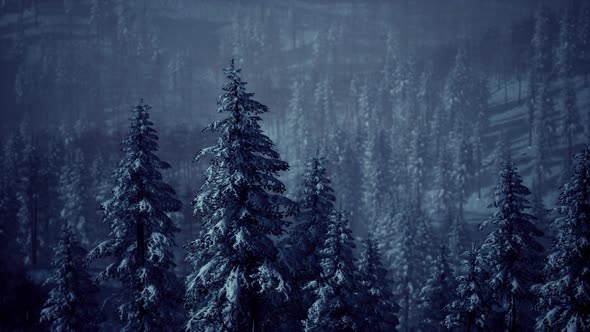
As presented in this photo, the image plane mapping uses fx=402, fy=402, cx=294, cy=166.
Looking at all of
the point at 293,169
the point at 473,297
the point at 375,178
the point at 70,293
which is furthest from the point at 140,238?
the point at 293,169

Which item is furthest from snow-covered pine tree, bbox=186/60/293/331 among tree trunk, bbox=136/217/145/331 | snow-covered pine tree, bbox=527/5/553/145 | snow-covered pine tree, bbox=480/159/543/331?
snow-covered pine tree, bbox=527/5/553/145

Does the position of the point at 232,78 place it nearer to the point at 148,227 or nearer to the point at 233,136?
the point at 233,136

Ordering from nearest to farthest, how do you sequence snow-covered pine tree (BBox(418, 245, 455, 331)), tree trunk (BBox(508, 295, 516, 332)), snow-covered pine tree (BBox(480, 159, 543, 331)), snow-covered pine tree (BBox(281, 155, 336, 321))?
snow-covered pine tree (BBox(480, 159, 543, 331)) → tree trunk (BBox(508, 295, 516, 332)) → snow-covered pine tree (BBox(281, 155, 336, 321)) → snow-covered pine tree (BBox(418, 245, 455, 331))

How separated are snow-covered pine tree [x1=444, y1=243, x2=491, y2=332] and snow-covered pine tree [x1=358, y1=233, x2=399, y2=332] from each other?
3.71 metres

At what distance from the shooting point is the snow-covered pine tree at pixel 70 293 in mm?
21844

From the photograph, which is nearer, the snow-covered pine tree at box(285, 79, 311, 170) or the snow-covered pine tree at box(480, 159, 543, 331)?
the snow-covered pine tree at box(480, 159, 543, 331)

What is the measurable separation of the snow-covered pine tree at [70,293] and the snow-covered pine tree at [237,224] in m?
12.2

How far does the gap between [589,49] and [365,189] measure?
68326 mm

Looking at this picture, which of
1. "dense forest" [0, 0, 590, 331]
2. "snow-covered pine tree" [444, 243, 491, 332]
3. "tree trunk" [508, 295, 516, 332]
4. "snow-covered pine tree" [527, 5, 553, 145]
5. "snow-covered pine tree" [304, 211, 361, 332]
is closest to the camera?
"dense forest" [0, 0, 590, 331]

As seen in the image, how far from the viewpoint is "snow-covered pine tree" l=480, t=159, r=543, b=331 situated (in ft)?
63.1

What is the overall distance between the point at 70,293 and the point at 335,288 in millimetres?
14561

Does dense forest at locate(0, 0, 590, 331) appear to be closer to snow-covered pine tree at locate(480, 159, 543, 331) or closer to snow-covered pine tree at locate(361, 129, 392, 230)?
snow-covered pine tree at locate(480, 159, 543, 331)

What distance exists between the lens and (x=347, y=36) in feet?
441

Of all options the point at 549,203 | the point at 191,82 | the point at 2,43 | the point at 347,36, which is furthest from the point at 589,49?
the point at 2,43
